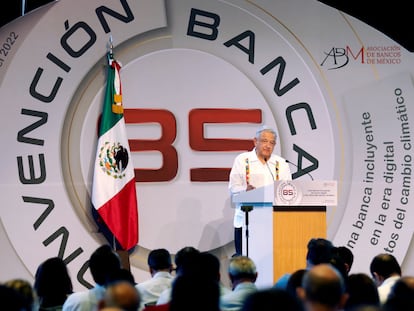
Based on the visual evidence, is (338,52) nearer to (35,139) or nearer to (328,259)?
(35,139)

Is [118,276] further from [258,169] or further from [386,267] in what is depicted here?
[258,169]

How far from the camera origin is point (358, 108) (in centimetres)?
782

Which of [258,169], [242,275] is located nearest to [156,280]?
[242,275]

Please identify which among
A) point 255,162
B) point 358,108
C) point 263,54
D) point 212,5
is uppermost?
point 212,5

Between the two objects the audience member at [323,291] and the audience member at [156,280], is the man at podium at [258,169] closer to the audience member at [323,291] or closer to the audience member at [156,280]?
the audience member at [156,280]

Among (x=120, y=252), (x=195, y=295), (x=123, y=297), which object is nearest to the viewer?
(x=123, y=297)

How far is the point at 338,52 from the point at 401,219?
6.05 ft

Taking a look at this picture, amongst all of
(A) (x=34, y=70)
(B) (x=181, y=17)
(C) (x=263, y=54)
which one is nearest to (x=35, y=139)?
(A) (x=34, y=70)

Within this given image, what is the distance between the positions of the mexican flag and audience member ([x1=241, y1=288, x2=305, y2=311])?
506 cm

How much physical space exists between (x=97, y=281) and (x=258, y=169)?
2.60m

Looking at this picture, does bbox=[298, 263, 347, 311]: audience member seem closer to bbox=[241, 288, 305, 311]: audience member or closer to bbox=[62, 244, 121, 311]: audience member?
bbox=[241, 288, 305, 311]: audience member

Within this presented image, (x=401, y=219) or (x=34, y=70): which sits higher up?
(x=34, y=70)

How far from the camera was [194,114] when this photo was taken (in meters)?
7.49

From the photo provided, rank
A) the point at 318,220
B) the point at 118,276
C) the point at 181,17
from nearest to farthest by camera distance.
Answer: the point at 118,276 < the point at 318,220 < the point at 181,17
